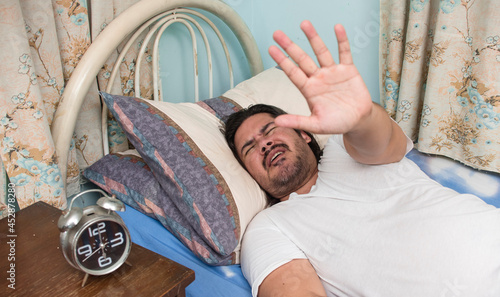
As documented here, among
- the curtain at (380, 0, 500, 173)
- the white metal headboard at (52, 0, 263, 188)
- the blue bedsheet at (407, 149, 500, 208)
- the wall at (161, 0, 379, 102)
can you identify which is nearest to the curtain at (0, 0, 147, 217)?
the white metal headboard at (52, 0, 263, 188)

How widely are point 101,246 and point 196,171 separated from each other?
42cm

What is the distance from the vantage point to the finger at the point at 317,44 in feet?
2.61

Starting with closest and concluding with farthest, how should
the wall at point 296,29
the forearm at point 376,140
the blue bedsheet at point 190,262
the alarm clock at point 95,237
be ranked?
1. the alarm clock at point 95,237
2. the forearm at point 376,140
3. the blue bedsheet at point 190,262
4. the wall at point 296,29

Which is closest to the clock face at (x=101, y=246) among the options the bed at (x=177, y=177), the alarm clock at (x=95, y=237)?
the alarm clock at (x=95, y=237)

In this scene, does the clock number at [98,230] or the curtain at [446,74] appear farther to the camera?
the curtain at [446,74]

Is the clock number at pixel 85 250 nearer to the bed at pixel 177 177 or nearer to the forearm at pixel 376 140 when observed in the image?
the bed at pixel 177 177

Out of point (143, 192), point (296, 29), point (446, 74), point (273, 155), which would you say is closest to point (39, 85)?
point (143, 192)

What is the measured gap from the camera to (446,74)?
4.43ft

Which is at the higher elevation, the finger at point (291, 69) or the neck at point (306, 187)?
the finger at point (291, 69)

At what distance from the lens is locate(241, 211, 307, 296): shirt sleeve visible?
3.36ft

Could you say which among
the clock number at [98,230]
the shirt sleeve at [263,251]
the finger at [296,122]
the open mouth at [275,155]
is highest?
the finger at [296,122]

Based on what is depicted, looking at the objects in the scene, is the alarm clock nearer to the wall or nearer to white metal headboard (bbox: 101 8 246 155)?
white metal headboard (bbox: 101 8 246 155)

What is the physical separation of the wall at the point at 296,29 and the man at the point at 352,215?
0.55m

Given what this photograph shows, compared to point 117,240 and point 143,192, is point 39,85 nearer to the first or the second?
point 143,192
